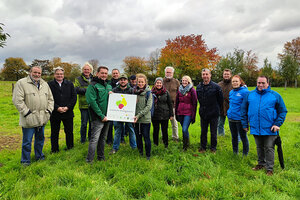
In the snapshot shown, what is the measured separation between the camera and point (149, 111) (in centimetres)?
484

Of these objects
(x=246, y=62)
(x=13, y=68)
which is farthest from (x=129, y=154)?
(x=13, y=68)

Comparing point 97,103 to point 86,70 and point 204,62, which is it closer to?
point 86,70

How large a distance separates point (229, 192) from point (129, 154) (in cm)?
269

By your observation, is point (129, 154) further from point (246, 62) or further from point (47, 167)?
point (246, 62)

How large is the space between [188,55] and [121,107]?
25.4m

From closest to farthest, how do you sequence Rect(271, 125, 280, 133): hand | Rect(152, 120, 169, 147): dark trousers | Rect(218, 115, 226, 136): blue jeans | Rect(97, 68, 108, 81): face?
Rect(271, 125, 280, 133): hand
Rect(97, 68, 108, 81): face
Rect(152, 120, 169, 147): dark trousers
Rect(218, 115, 226, 136): blue jeans

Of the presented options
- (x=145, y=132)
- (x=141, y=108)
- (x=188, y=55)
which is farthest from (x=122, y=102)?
(x=188, y=55)

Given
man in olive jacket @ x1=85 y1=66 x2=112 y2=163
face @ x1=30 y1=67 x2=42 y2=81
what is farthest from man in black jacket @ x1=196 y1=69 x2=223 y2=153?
face @ x1=30 y1=67 x2=42 y2=81

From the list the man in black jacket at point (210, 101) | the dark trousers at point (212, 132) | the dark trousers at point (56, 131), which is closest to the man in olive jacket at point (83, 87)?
the dark trousers at point (56, 131)

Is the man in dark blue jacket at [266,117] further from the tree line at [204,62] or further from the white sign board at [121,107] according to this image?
the tree line at [204,62]

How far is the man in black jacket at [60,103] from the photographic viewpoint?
16.8ft

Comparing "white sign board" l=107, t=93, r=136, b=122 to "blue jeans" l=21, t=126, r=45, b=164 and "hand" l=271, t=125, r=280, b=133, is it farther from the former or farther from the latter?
"hand" l=271, t=125, r=280, b=133

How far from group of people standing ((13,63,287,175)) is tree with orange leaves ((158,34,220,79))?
74.0ft

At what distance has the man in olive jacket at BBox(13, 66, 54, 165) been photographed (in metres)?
4.09
